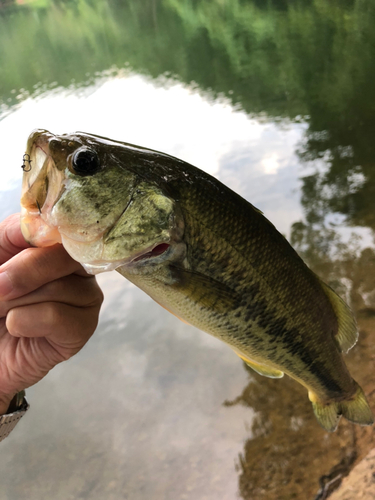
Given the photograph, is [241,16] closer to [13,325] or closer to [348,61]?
[348,61]

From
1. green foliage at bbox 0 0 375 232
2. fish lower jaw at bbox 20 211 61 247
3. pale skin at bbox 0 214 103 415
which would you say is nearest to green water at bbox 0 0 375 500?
green foliage at bbox 0 0 375 232

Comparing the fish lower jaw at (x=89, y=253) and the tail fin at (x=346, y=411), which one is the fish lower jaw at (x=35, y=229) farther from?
the tail fin at (x=346, y=411)

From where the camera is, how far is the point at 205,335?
197 inches

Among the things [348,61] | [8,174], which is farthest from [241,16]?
[8,174]

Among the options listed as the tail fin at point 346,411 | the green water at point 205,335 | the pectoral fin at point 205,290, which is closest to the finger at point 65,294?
the pectoral fin at point 205,290

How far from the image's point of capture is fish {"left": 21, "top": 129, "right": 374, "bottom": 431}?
139cm

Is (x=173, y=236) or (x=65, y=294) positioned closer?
(x=173, y=236)

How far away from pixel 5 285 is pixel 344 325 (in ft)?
5.59

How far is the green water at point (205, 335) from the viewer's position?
3.74m

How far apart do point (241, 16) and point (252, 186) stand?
69.5 ft

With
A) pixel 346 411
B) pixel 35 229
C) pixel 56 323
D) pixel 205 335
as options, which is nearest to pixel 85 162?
pixel 35 229

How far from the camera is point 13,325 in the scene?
58.1 inches

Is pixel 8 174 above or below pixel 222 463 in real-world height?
above

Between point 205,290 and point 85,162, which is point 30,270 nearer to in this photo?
point 85,162
